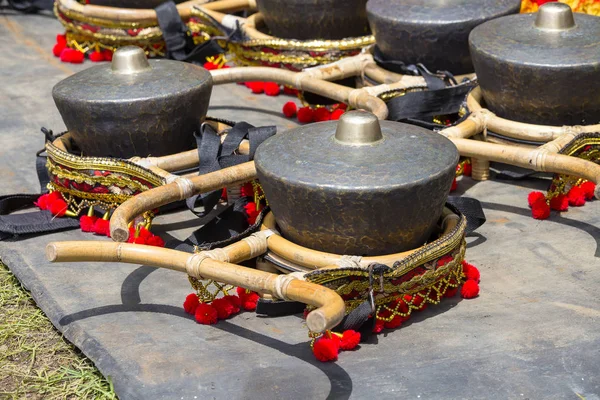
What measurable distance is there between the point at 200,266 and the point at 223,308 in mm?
194

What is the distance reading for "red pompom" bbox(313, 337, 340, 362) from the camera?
7.99ft

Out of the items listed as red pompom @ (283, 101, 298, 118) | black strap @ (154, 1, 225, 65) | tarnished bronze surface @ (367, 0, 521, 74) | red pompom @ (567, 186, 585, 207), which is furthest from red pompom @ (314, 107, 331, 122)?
red pompom @ (567, 186, 585, 207)

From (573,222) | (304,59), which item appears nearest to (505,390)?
(573,222)

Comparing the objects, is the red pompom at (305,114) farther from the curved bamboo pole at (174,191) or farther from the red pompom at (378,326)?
the red pompom at (378,326)

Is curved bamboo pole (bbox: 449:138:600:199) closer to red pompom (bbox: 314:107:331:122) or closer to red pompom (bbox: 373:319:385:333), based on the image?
red pompom (bbox: 373:319:385:333)

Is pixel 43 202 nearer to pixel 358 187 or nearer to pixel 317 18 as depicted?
pixel 358 187

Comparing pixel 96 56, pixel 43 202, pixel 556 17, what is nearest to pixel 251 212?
pixel 43 202

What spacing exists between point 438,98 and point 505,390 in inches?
64.5

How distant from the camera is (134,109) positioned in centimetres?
327

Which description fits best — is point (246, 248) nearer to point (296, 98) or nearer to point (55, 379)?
point (55, 379)

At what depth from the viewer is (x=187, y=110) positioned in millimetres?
3383

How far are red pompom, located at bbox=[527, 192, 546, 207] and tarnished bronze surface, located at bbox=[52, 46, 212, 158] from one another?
A: 1.14m

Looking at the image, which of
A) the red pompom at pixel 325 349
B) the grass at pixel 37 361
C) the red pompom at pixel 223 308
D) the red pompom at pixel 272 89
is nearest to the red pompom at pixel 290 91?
the red pompom at pixel 272 89

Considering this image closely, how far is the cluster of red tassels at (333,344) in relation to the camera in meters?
2.44
